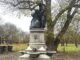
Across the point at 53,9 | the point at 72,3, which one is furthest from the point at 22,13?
the point at 72,3

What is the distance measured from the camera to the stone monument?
1444cm

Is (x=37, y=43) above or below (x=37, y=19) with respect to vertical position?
below

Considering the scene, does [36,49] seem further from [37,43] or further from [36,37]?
[36,37]

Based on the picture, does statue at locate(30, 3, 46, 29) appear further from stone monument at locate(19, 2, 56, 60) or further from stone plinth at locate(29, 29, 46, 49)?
stone plinth at locate(29, 29, 46, 49)

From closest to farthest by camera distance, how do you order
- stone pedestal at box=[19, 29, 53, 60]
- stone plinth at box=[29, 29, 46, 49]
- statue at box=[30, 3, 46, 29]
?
1. stone pedestal at box=[19, 29, 53, 60]
2. stone plinth at box=[29, 29, 46, 49]
3. statue at box=[30, 3, 46, 29]

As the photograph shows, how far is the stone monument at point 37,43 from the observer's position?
568 inches

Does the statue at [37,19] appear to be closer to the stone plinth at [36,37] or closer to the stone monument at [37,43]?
the stone monument at [37,43]

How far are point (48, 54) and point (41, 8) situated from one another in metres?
2.57

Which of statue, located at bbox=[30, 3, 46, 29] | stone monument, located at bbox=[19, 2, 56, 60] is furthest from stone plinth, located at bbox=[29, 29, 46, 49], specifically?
statue, located at bbox=[30, 3, 46, 29]

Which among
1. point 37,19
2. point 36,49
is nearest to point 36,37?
point 36,49

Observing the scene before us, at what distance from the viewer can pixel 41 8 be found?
51.3 feet

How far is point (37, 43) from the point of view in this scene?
15.2m

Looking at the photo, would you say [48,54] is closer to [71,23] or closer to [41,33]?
[41,33]

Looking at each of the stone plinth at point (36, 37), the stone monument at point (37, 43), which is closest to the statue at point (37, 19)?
the stone monument at point (37, 43)
